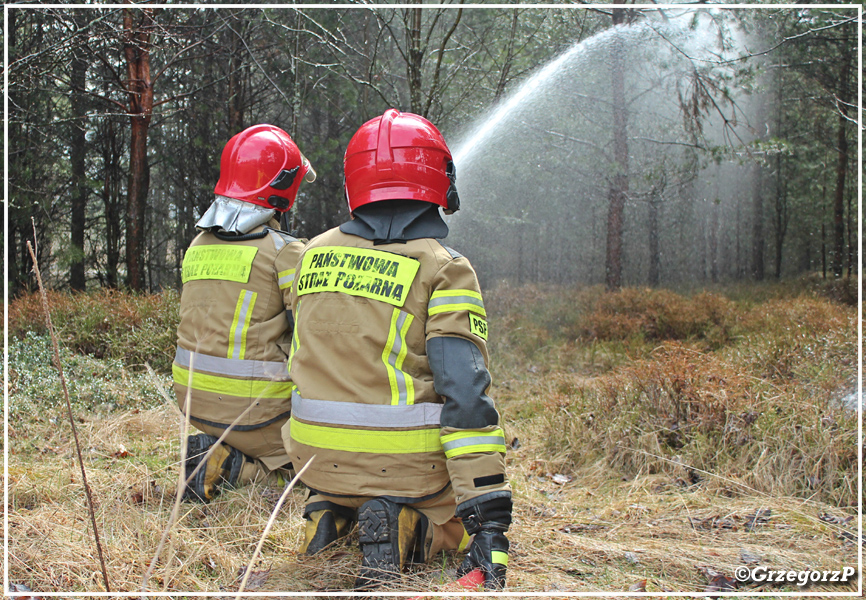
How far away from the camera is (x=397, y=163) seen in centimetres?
218

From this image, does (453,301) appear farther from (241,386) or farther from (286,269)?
(241,386)

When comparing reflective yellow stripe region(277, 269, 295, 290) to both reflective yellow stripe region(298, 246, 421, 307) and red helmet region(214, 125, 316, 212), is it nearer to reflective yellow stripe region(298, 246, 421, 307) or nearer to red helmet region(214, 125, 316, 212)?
red helmet region(214, 125, 316, 212)

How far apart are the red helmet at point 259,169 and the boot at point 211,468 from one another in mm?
1275

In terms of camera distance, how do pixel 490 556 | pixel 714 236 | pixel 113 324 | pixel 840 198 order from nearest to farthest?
pixel 490 556
pixel 113 324
pixel 840 198
pixel 714 236

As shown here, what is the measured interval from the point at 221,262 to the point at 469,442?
1802 millimetres

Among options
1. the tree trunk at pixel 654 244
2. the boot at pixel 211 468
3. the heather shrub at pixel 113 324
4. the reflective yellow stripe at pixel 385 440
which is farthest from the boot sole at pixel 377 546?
the tree trunk at pixel 654 244

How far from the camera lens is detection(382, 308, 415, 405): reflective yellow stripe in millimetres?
2033

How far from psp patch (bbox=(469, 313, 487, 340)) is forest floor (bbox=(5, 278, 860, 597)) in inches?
31.7

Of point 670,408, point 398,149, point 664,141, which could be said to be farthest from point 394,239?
point 664,141

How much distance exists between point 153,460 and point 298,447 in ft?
7.01

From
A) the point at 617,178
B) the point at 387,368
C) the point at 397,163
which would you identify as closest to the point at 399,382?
the point at 387,368

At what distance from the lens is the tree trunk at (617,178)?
412 inches

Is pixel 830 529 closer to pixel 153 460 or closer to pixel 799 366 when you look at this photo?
pixel 799 366

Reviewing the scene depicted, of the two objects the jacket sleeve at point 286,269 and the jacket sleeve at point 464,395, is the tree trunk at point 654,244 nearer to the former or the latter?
the jacket sleeve at point 286,269
